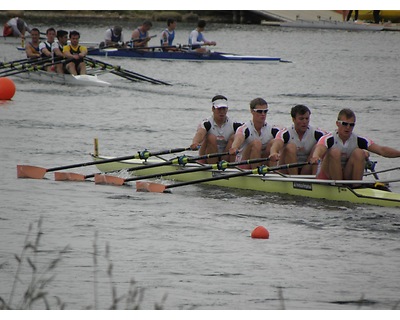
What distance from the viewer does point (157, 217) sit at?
40.3 ft

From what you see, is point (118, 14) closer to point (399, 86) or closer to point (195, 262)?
point (399, 86)

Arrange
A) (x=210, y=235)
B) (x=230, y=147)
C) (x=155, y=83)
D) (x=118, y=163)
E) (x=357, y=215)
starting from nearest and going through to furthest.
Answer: (x=210, y=235), (x=357, y=215), (x=230, y=147), (x=118, y=163), (x=155, y=83)

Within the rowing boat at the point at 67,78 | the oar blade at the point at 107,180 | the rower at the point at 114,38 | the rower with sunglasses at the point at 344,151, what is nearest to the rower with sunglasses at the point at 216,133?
the oar blade at the point at 107,180

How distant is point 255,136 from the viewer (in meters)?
13.3

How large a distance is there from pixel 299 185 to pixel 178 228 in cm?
185

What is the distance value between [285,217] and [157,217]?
1.44 m

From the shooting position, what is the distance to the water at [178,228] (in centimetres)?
922

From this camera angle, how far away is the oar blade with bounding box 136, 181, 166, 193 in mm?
13391

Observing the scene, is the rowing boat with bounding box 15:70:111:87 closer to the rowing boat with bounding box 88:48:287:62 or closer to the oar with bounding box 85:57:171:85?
the oar with bounding box 85:57:171:85

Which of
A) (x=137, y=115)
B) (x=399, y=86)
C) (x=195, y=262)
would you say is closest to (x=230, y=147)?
(x=195, y=262)

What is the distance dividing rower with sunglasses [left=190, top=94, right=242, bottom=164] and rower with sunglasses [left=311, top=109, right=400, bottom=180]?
1608mm

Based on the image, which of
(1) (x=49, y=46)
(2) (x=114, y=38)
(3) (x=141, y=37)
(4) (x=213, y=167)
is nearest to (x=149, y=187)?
(4) (x=213, y=167)

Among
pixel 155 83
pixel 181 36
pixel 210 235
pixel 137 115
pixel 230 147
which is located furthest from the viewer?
pixel 181 36

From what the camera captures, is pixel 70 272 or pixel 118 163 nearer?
pixel 70 272
